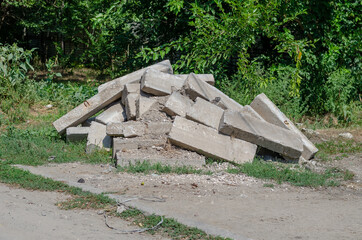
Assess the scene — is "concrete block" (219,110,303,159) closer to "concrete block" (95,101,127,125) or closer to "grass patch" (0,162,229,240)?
"concrete block" (95,101,127,125)

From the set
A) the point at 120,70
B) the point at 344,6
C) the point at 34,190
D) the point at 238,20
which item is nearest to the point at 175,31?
the point at 120,70

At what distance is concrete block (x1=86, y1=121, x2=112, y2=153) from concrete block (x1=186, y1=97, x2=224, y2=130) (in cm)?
148

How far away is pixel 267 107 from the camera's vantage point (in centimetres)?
791

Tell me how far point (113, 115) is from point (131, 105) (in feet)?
1.80

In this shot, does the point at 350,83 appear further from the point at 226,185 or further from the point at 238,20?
the point at 226,185

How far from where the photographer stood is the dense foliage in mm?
9906

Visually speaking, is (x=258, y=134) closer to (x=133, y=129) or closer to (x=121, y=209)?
(x=133, y=129)

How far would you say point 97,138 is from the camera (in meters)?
7.72

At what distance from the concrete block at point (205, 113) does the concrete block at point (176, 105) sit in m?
Result: 0.16

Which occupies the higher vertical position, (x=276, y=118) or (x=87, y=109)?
(x=276, y=118)

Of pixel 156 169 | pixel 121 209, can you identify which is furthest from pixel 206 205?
pixel 156 169

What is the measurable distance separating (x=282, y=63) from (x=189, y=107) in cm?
463

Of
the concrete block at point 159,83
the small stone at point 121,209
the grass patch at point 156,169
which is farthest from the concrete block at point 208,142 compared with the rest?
the small stone at point 121,209

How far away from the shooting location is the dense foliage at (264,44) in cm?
991
